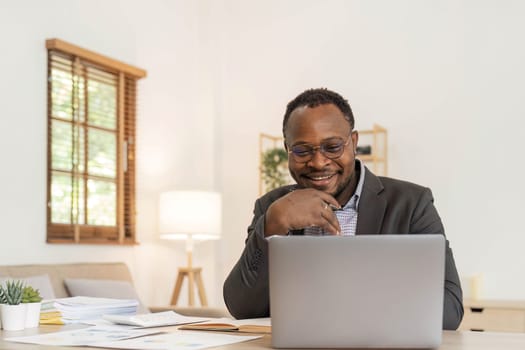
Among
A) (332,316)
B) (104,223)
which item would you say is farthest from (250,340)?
(104,223)

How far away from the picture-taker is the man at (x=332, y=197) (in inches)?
72.0

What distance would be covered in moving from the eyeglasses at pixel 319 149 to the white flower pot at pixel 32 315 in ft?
2.36

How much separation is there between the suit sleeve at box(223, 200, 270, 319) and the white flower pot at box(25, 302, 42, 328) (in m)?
0.46

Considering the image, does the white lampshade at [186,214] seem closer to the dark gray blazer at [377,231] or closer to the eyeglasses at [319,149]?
the dark gray blazer at [377,231]

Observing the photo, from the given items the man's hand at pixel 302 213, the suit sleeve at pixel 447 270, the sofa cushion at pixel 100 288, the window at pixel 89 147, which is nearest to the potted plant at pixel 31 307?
the man's hand at pixel 302 213

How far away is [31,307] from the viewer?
190 centimetres

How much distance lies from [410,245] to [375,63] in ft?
13.5

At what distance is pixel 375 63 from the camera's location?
5.30 m

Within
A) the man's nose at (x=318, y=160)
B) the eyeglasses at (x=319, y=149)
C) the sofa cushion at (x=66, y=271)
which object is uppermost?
the eyeglasses at (x=319, y=149)

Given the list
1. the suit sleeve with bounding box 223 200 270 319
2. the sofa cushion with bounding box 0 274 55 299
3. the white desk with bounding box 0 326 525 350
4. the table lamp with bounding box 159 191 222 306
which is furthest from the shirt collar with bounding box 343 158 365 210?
the table lamp with bounding box 159 191 222 306

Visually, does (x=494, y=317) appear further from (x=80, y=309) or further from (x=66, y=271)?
(x=80, y=309)

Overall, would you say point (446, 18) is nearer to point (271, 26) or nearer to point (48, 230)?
point (271, 26)

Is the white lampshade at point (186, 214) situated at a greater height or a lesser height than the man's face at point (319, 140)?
lesser

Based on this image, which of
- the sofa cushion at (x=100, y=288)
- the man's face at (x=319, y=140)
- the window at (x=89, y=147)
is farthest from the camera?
the window at (x=89, y=147)
